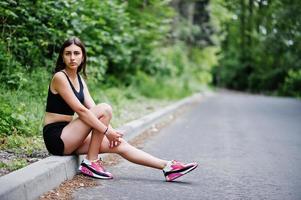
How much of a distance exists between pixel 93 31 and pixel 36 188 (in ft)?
27.0

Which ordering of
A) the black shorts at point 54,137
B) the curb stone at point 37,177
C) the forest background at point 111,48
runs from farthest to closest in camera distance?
the forest background at point 111,48 → the black shorts at point 54,137 → the curb stone at point 37,177

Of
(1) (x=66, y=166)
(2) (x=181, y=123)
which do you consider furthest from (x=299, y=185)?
(2) (x=181, y=123)

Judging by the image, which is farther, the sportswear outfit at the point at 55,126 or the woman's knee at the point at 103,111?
the woman's knee at the point at 103,111

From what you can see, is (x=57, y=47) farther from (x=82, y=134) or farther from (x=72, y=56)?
(x=82, y=134)

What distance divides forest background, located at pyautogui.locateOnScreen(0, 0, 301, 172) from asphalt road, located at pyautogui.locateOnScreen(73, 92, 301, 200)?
1.17 meters

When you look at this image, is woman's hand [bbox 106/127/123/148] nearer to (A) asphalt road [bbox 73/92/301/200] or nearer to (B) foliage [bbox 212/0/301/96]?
(A) asphalt road [bbox 73/92/301/200]

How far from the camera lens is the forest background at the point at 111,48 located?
8391mm

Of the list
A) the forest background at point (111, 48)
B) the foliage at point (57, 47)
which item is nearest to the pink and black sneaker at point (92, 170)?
the forest background at point (111, 48)

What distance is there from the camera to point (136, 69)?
18953mm

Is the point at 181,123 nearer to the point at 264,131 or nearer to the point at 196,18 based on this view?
the point at 264,131

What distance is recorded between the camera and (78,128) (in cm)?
553

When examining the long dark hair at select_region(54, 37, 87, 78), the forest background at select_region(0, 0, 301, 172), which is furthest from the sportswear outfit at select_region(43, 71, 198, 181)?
the forest background at select_region(0, 0, 301, 172)

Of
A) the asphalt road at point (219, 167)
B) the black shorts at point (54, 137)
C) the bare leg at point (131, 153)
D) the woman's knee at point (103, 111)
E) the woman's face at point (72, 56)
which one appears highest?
the woman's face at point (72, 56)

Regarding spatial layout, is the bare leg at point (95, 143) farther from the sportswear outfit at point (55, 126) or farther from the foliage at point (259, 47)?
the foliage at point (259, 47)
